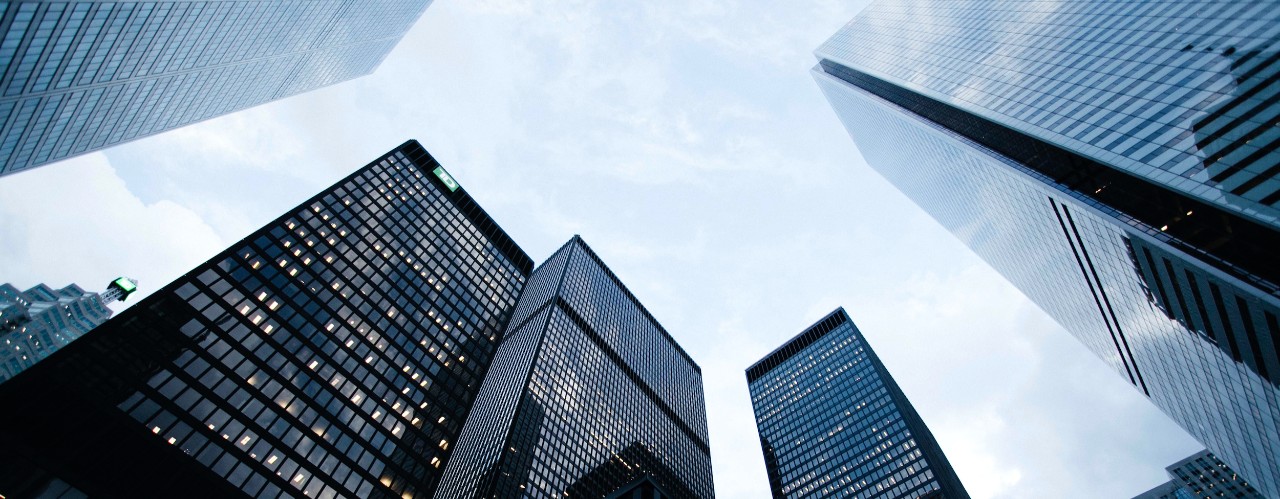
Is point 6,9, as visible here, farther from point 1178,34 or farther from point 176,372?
point 1178,34

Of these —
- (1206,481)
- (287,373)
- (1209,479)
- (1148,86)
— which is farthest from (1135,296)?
(1206,481)

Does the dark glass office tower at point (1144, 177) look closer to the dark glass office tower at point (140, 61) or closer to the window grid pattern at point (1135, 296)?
the window grid pattern at point (1135, 296)

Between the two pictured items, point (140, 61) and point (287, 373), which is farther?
point (140, 61)

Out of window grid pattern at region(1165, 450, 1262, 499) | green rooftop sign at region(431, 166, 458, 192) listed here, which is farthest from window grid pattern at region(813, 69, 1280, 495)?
green rooftop sign at region(431, 166, 458, 192)

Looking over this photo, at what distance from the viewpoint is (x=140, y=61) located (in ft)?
239

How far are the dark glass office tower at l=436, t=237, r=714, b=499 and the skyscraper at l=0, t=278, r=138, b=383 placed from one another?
109803mm

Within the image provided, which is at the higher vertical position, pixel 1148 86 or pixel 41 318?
pixel 41 318

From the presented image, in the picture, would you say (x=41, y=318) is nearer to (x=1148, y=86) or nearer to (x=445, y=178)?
(x=445, y=178)

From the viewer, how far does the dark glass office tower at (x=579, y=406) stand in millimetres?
85688

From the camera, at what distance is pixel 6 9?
2051 inches

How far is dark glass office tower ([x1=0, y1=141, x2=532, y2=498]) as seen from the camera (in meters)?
43.7

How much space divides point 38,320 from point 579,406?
162862mm

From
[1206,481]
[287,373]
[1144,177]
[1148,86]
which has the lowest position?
[287,373]

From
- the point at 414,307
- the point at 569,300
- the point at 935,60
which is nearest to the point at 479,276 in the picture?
the point at 414,307
